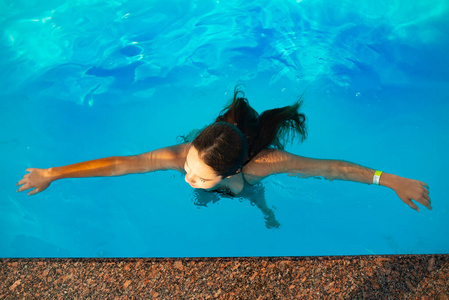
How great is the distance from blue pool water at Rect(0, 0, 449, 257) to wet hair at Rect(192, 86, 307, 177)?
2.98ft

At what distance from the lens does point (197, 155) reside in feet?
6.06

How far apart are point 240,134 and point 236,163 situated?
0.52ft

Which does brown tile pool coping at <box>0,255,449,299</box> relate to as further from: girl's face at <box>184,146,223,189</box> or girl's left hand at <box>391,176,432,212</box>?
girl's face at <box>184,146,223,189</box>

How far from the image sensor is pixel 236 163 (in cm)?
191

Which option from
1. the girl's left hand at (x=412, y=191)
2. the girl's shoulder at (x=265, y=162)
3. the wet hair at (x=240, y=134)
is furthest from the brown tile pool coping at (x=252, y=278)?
the wet hair at (x=240, y=134)

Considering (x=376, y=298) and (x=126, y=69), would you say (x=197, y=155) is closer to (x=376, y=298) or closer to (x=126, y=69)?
(x=376, y=298)

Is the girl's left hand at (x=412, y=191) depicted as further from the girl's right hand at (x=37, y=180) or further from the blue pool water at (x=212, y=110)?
the girl's right hand at (x=37, y=180)

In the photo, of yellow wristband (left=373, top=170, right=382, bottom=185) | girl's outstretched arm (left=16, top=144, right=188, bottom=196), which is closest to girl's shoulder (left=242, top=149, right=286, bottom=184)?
girl's outstretched arm (left=16, top=144, right=188, bottom=196)

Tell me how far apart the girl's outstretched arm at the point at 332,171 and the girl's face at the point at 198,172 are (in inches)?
20.0

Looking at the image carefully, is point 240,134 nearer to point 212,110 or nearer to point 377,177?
point 377,177

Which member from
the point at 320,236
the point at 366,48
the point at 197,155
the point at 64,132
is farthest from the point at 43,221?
the point at 366,48

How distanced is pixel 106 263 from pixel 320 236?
2.06m

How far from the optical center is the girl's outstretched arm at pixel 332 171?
6.72ft

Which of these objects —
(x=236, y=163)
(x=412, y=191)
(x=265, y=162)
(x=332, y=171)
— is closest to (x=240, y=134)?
(x=236, y=163)
